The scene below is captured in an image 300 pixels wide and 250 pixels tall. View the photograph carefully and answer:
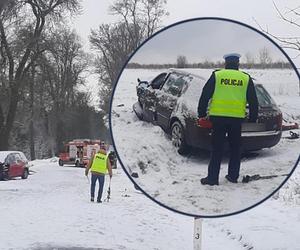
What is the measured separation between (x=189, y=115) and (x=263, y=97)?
1.73ft

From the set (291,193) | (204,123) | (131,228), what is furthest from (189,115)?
(291,193)

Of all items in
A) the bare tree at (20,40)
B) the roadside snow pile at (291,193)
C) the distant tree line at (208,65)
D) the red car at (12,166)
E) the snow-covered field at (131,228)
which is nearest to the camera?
the distant tree line at (208,65)

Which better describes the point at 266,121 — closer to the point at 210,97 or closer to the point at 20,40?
the point at 210,97

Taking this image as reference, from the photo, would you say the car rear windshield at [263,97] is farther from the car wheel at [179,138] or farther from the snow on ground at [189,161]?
the car wheel at [179,138]

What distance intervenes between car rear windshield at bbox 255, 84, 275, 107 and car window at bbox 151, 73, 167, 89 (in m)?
0.65

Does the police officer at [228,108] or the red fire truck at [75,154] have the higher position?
the police officer at [228,108]

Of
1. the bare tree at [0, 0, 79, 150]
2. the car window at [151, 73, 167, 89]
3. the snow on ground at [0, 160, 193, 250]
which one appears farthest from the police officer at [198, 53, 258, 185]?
the bare tree at [0, 0, 79, 150]

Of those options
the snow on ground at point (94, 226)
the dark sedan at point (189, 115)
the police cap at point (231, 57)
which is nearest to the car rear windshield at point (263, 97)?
the dark sedan at point (189, 115)

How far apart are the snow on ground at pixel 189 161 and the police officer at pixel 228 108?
0.18 feet

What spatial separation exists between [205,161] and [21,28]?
44.0 metres

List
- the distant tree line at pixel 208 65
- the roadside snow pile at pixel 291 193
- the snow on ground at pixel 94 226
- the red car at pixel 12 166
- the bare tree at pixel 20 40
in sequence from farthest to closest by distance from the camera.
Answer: the bare tree at pixel 20 40, the red car at pixel 12 166, the roadside snow pile at pixel 291 193, the snow on ground at pixel 94 226, the distant tree line at pixel 208 65

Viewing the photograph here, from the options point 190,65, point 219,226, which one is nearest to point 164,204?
point 190,65

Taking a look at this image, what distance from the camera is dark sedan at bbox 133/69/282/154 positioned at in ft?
15.0

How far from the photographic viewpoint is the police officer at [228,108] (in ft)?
15.1
